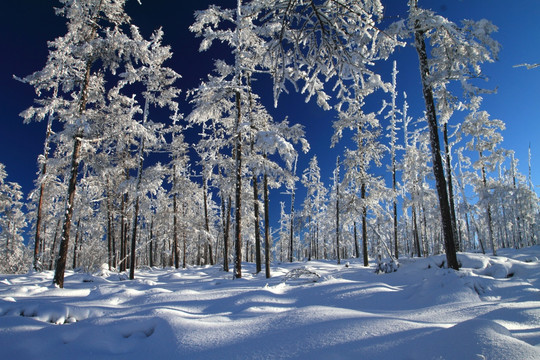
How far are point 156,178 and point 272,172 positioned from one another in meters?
8.31

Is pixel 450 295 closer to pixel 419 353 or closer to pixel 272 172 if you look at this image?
pixel 419 353

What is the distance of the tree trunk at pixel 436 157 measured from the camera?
827 centimetres

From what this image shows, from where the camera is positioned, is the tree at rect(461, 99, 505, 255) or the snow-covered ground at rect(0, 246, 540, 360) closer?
the snow-covered ground at rect(0, 246, 540, 360)

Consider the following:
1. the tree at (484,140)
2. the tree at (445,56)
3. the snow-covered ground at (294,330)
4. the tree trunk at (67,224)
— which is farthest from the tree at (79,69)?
the tree at (484,140)

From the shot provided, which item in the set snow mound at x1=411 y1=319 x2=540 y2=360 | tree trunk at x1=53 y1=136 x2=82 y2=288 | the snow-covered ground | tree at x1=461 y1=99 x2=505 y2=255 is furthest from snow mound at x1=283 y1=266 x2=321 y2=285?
tree at x1=461 y1=99 x2=505 y2=255

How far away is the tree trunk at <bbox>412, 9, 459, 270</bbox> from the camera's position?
8.27 m

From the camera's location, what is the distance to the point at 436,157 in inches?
347

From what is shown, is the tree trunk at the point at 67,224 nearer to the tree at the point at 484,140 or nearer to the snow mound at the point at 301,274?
the snow mound at the point at 301,274

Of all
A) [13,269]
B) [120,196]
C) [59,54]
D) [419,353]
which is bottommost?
[13,269]

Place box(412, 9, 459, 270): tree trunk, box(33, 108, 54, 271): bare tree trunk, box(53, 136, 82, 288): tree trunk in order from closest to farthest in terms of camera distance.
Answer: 1. box(412, 9, 459, 270): tree trunk
2. box(53, 136, 82, 288): tree trunk
3. box(33, 108, 54, 271): bare tree trunk

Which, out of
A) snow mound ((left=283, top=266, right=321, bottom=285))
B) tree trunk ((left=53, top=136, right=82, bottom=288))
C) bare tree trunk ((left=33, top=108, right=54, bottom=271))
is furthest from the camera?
bare tree trunk ((left=33, top=108, right=54, bottom=271))

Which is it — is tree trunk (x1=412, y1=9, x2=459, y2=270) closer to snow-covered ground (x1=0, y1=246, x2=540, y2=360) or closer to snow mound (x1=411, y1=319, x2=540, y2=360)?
snow-covered ground (x1=0, y1=246, x2=540, y2=360)

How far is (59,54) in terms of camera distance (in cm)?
988

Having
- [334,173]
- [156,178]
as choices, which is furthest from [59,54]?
[334,173]
